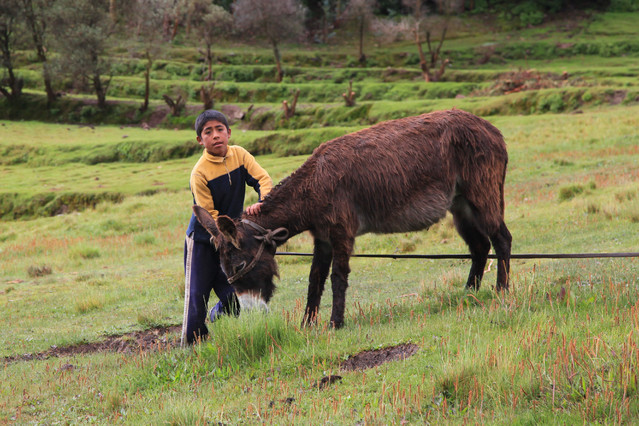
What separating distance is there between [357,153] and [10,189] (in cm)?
2685

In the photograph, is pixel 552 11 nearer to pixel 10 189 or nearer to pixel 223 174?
pixel 10 189

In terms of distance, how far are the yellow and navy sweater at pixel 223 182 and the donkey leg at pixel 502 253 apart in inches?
112

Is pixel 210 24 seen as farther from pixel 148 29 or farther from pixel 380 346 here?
pixel 380 346

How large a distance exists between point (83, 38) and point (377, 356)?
48.1m

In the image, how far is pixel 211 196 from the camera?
696cm

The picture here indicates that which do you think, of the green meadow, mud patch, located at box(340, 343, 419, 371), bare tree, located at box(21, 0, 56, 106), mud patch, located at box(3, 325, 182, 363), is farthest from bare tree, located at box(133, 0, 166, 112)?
mud patch, located at box(340, 343, 419, 371)

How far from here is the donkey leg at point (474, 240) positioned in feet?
25.4

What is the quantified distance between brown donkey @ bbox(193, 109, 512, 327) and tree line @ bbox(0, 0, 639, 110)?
41.6 metres

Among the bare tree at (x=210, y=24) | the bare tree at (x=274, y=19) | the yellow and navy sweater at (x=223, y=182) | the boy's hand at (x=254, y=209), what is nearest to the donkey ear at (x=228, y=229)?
the boy's hand at (x=254, y=209)

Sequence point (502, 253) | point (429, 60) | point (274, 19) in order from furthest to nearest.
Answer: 1. point (429, 60)
2. point (274, 19)
3. point (502, 253)

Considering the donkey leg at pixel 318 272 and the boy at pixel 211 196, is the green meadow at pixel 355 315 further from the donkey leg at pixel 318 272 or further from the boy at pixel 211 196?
the boy at pixel 211 196

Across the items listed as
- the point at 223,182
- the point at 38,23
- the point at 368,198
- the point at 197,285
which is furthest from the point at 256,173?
the point at 38,23

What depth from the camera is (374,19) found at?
209 feet

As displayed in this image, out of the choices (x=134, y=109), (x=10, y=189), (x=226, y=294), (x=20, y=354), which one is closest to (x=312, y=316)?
(x=226, y=294)
